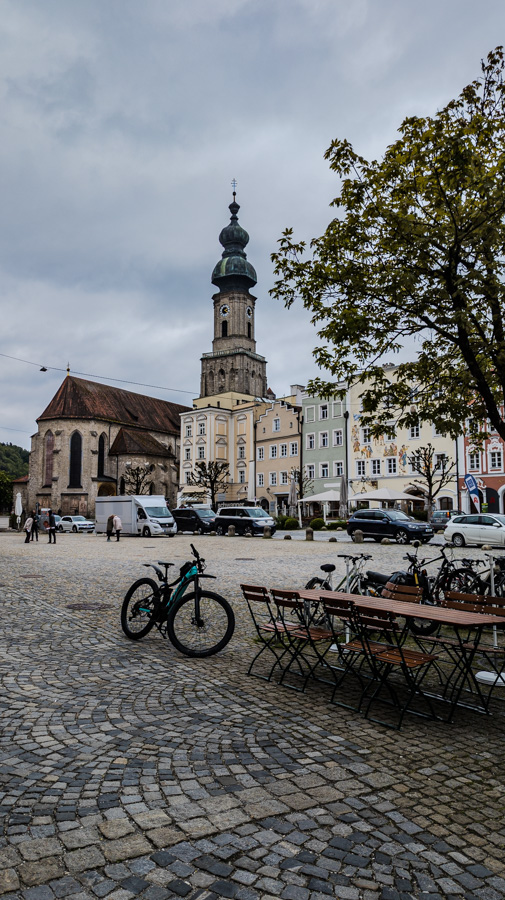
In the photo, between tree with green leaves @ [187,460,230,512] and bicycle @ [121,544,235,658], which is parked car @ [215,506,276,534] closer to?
tree with green leaves @ [187,460,230,512]

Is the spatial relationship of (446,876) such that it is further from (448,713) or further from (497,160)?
(497,160)

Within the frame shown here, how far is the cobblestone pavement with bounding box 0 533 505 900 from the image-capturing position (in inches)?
119

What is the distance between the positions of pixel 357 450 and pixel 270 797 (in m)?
52.1

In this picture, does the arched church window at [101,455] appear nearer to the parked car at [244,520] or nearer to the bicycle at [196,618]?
the parked car at [244,520]

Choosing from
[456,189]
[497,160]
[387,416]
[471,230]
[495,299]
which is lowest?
[387,416]

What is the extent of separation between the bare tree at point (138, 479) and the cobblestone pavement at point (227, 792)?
67.0m

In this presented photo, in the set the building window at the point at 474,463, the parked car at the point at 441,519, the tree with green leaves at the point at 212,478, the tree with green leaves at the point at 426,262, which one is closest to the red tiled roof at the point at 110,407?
the tree with green leaves at the point at 212,478

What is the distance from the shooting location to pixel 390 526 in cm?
3050

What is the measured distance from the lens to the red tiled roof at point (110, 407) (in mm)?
78875

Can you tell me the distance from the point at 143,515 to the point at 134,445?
40.0 m

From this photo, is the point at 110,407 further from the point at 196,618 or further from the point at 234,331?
the point at 196,618

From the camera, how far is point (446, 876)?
3.07 metres

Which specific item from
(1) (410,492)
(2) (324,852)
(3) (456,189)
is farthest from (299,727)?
(1) (410,492)

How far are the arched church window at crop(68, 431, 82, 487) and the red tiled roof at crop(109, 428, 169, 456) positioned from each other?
393cm
